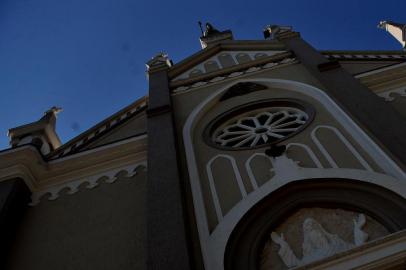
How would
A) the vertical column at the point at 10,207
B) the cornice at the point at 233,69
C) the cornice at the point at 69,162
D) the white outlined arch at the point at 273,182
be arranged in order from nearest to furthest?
the white outlined arch at the point at 273,182 < the vertical column at the point at 10,207 < the cornice at the point at 69,162 < the cornice at the point at 233,69

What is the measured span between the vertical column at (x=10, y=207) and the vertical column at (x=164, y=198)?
2.23m

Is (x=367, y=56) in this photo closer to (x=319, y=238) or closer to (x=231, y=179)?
(x=231, y=179)

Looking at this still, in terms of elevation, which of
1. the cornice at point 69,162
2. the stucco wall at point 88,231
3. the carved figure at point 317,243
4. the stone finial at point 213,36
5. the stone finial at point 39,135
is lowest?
the carved figure at point 317,243

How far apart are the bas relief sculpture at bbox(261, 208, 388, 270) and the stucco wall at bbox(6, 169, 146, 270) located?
1629mm

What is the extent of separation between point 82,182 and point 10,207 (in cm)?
125

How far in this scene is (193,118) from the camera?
29.4 ft

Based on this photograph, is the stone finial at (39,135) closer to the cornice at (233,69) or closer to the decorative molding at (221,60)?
the cornice at (233,69)

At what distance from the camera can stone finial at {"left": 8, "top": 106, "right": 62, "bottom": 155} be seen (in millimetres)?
9078

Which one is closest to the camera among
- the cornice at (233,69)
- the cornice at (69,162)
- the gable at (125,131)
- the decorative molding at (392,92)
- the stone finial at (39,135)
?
the cornice at (69,162)

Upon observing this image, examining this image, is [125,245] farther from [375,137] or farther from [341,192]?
[375,137]

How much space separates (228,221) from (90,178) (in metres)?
3.25

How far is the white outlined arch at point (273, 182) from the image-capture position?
219 inches

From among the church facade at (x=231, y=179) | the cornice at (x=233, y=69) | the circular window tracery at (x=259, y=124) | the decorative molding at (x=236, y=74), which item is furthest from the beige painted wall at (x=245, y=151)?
the cornice at (x=233, y=69)

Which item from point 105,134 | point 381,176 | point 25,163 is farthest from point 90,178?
point 381,176
